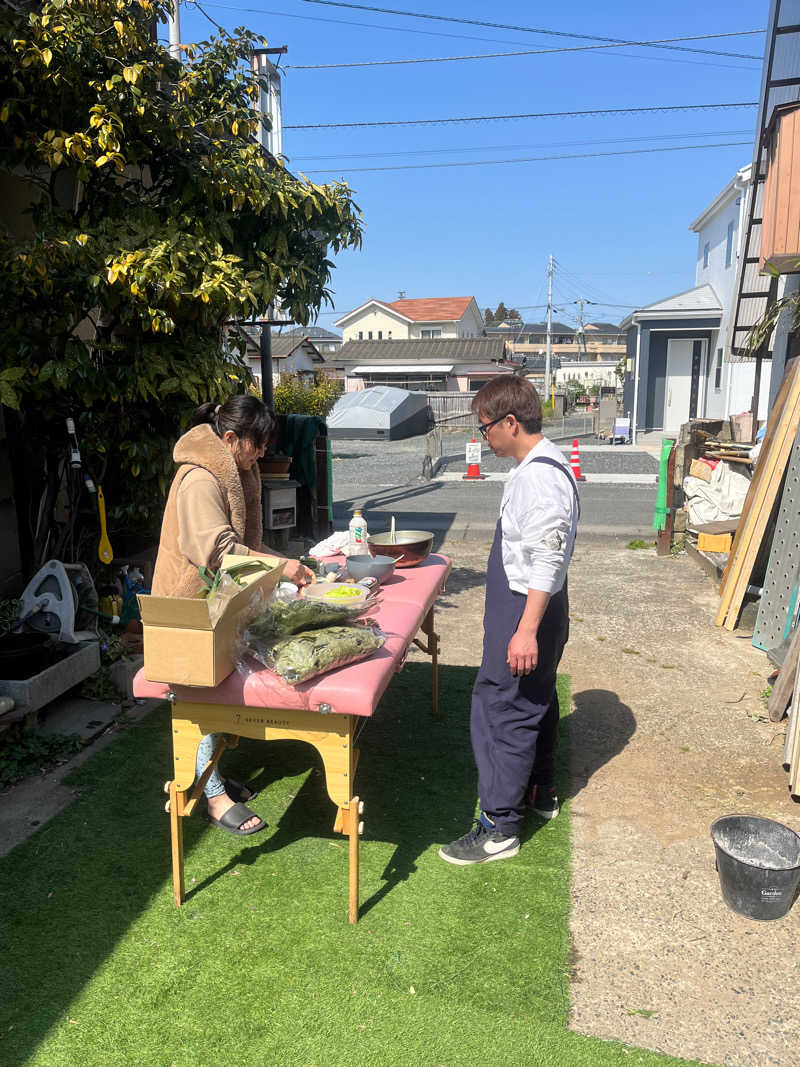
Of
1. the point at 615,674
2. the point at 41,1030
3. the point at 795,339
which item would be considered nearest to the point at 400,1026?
the point at 41,1030

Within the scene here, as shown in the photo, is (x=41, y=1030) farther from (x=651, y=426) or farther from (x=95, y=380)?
(x=651, y=426)

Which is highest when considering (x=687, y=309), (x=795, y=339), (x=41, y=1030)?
(x=687, y=309)

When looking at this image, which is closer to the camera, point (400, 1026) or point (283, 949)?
point (400, 1026)

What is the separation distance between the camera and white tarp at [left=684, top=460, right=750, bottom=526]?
8.26 m

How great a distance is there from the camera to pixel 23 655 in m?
4.36

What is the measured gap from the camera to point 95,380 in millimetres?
4758

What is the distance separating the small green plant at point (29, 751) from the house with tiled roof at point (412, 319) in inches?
2080

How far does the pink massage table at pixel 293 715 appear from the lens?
267 centimetres

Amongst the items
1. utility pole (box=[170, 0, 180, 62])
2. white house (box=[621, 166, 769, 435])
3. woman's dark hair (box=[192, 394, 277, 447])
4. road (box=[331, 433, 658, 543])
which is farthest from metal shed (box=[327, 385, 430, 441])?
woman's dark hair (box=[192, 394, 277, 447])

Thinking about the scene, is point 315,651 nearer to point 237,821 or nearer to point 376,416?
point 237,821

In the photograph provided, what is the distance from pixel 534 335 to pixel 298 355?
7060 cm

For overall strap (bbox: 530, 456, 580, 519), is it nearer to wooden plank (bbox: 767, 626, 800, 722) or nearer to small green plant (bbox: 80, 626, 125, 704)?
wooden plank (bbox: 767, 626, 800, 722)

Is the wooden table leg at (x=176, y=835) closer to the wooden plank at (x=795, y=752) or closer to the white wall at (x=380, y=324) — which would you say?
the wooden plank at (x=795, y=752)

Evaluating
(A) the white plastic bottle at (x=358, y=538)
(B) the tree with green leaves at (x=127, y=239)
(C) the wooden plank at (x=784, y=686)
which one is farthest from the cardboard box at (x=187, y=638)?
(C) the wooden plank at (x=784, y=686)
